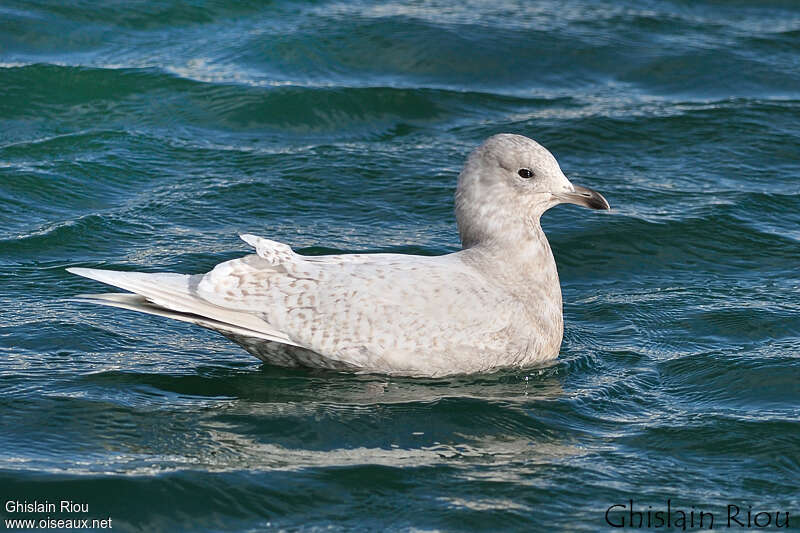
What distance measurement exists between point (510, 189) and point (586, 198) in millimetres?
353

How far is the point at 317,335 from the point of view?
222 inches

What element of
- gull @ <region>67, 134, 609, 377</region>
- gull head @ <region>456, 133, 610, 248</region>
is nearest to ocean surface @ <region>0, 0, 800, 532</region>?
gull @ <region>67, 134, 609, 377</region>

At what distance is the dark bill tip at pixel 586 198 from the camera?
19.9 feet

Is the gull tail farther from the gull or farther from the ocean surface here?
the ocean surface

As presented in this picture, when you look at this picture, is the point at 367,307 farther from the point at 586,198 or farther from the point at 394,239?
the point at 394,239

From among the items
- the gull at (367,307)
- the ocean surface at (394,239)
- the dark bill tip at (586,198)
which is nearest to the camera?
the ocean surface at (394,239)

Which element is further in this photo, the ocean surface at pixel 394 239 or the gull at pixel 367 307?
the gull at pixel 367 307

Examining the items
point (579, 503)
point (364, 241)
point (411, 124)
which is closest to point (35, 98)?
point (411, 124)

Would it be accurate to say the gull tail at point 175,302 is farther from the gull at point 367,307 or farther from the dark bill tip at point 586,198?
the dark bill tip at point 586,198

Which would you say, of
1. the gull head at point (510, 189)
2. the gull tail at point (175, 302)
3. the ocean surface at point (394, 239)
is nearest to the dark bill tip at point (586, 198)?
the gull head at point (510, 189)

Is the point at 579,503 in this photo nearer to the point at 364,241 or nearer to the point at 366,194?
the point at 364,241

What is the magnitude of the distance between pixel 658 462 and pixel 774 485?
44cm

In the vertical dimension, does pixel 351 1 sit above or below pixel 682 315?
above

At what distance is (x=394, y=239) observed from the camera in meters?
7.87
